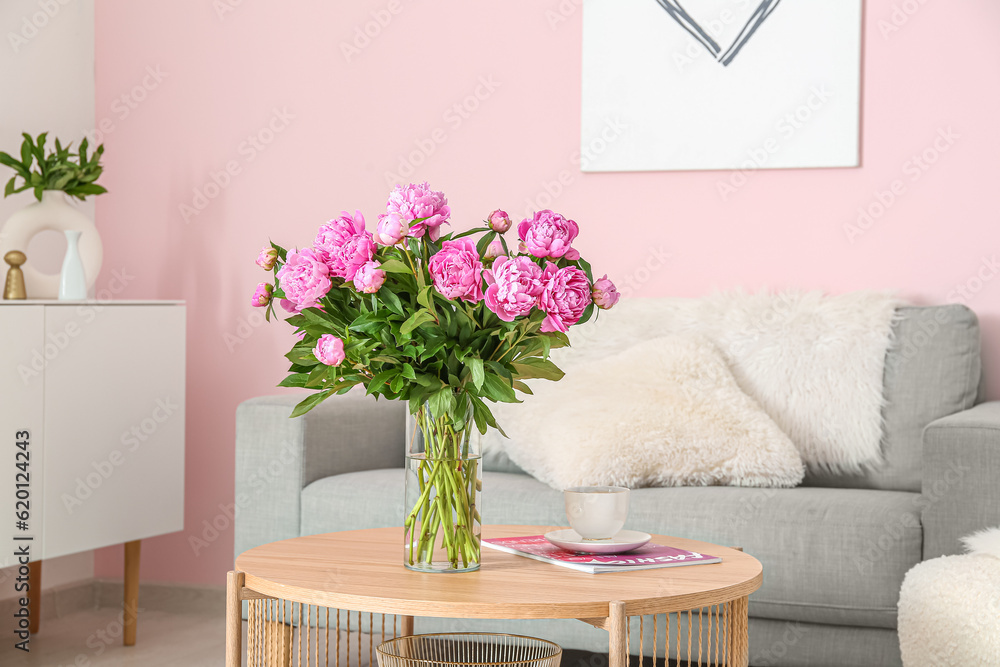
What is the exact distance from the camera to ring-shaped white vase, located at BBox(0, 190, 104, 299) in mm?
2867

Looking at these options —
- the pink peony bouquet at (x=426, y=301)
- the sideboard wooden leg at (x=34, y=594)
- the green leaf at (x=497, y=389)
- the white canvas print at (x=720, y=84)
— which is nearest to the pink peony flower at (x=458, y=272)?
the pink peony bouquet at (x=426, y=301)

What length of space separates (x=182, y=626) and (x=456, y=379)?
204cm

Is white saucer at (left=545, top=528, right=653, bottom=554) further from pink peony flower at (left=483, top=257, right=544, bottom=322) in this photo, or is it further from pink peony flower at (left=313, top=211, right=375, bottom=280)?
pink peony flower at (left=313, top=211, right=375, bottom=280)

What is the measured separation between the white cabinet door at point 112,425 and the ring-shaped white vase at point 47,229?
0.85 ft

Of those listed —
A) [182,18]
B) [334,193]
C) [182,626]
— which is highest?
[182,18]

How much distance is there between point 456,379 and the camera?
4.66 ft

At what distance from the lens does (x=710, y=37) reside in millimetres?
2896

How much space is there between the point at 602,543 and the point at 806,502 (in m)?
0.75

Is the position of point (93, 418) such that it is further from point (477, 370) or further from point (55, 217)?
point (477, 370)

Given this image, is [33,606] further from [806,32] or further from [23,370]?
[806,32]

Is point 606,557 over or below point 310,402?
below

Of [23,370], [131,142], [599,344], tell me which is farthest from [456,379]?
[131,142]

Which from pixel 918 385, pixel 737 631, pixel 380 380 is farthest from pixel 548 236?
pixel 918 385

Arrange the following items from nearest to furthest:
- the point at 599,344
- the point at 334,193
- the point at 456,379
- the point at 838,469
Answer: the point at 456,379
the point at 838,469
the point at 599,344
the point at 334,193
